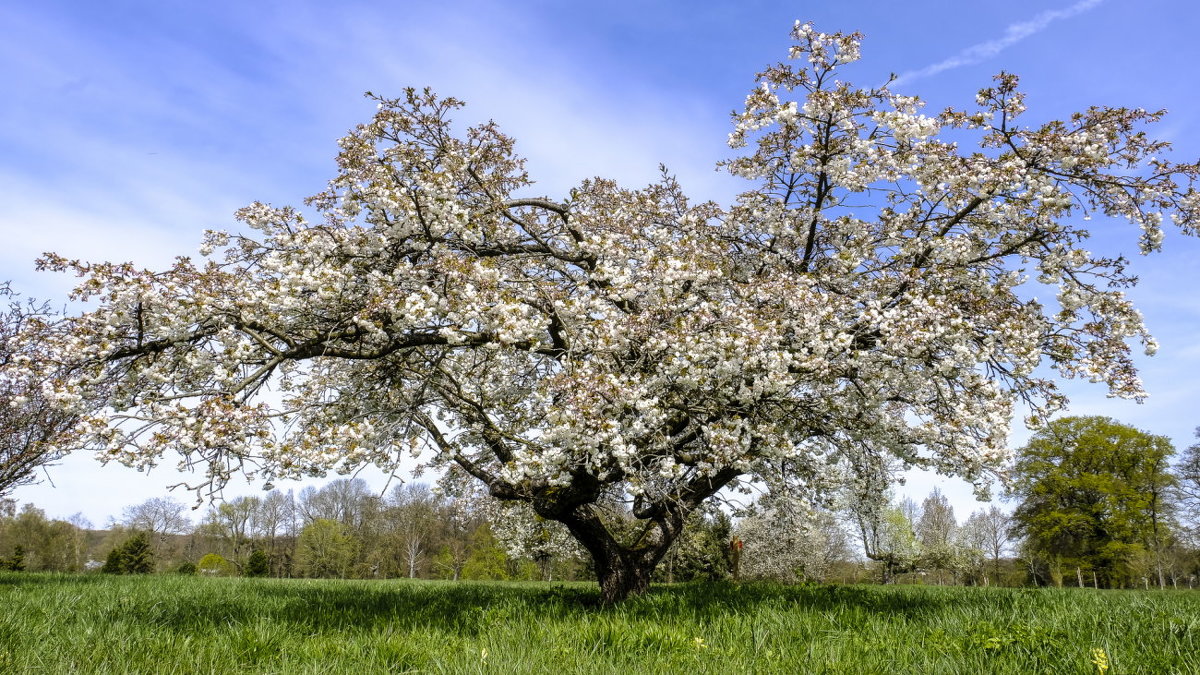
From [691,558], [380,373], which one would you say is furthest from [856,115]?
[691,558]

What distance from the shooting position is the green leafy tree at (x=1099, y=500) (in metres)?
35.3

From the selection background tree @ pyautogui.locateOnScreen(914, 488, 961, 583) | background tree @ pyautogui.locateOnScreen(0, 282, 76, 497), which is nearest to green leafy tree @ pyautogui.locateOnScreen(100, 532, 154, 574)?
background tree @ pyautogui.locateOnScreen(0, 282, 76, 497)

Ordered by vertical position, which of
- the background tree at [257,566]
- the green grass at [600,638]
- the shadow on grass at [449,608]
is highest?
the green grass at [600,638]

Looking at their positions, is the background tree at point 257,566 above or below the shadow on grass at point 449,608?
below

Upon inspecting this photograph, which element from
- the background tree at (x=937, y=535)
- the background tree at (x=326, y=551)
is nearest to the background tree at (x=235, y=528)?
the background tree at (x=326, y=551)

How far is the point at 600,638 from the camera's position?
19.4 ft

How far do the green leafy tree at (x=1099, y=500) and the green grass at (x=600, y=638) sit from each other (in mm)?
34151

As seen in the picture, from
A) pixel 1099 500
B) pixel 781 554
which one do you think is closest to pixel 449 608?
pixel 781 554

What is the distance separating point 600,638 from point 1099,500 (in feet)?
140

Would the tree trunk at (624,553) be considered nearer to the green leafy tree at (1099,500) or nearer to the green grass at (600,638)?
the green grass at (600,638)

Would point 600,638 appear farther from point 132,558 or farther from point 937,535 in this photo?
point 937,535

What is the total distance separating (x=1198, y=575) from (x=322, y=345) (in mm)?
55910

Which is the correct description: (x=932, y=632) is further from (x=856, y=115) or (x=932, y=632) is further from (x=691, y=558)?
(x=691, y=558)

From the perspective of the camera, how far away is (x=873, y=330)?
8414mm
